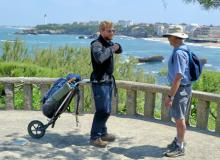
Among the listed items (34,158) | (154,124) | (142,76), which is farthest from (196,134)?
(142,76)

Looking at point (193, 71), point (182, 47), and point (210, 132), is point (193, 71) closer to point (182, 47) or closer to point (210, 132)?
point (182, 47)

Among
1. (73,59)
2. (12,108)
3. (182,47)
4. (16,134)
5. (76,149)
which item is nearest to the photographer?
(182,47)

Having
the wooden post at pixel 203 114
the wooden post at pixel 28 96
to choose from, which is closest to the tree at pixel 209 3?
the wooden post at pixel 203 114

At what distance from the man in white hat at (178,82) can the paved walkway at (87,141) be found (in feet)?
0.72

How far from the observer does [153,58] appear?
219 ft

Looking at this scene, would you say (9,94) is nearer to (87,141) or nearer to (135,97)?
(135,97)

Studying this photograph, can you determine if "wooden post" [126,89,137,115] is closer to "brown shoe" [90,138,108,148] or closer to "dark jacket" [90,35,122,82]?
"brown shoe" [90,138,108,148]

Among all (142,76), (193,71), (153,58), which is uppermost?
(193,71)

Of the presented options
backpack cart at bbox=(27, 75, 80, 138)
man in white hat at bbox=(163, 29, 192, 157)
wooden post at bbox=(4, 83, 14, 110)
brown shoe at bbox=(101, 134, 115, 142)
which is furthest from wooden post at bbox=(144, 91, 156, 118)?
wooden post at bbox=(4, 83, 14, 110)

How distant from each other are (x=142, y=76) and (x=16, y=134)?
9109 millimetres

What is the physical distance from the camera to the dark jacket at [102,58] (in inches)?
219

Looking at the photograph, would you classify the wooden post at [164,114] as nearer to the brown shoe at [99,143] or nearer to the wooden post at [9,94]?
the brown shoe at [99,143]

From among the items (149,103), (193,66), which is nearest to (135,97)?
(149,103)

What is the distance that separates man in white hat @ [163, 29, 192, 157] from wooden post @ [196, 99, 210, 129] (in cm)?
151
